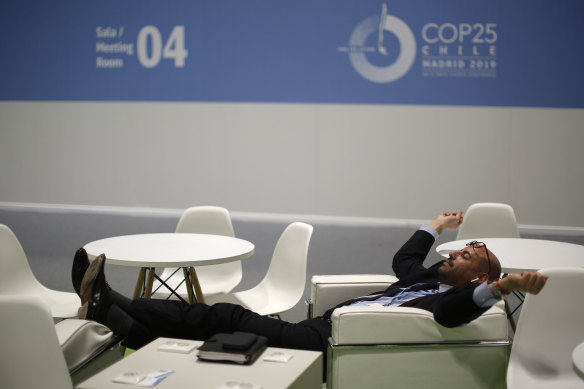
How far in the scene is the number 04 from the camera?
924 centimetres

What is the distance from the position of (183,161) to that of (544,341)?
720 centimetres

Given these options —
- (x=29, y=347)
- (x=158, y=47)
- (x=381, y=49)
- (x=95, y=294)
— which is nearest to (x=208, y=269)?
(x=95, y=294)

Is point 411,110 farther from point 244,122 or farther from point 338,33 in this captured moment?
point 244,122

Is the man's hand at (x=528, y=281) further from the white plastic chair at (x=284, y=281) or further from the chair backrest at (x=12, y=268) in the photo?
the chair backrest at (x=12, y=268)

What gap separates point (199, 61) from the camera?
9195 millimetres

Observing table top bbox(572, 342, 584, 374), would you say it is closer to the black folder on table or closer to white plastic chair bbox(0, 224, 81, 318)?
the black folder on table

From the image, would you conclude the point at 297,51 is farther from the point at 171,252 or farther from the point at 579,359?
the point at 579,359

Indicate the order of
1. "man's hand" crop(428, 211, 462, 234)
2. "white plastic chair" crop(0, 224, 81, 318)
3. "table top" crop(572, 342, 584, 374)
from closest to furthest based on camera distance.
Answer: "table top" crop(572, 342, 584, 374) → "man's hand" crop(428, 211, 462, 234) → "white plastic chair" crop(0, 224, 81, 318)

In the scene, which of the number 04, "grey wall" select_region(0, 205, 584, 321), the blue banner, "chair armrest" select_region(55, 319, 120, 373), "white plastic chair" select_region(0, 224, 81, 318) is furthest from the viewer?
the number 04

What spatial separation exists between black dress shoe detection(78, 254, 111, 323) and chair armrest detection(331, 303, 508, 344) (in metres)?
1.17

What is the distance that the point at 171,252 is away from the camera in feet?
13.2

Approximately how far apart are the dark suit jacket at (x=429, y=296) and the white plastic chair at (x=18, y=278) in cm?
173

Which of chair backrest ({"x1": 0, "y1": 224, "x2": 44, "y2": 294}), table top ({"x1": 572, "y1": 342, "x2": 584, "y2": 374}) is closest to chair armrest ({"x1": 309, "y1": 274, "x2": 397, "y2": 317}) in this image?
table top ({"x1": 572, "y1": 342, "x2": 584, "y2": 374})

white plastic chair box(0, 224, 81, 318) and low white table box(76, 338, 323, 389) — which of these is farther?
white plastic chair box(0, 224, 81, 318)
